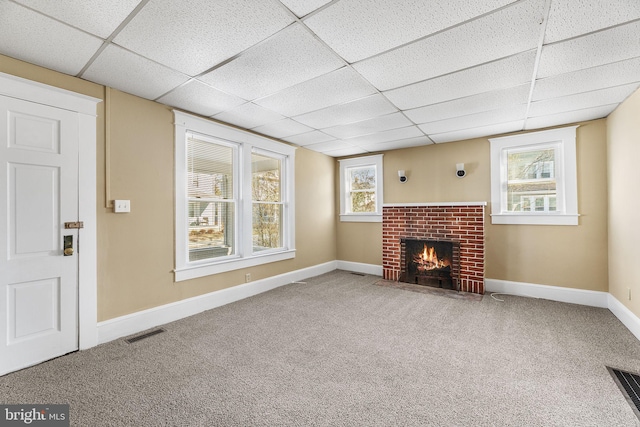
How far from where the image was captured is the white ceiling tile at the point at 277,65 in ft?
6.60

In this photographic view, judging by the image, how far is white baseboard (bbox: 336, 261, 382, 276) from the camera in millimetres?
5508

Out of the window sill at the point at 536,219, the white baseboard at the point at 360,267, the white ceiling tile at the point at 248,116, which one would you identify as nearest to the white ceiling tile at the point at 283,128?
the white ceiling tile at the point at 248,116

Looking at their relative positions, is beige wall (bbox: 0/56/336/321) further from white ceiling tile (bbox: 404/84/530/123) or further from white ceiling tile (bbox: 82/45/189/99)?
white ceiling tile (bbox: 404/84/530/123)

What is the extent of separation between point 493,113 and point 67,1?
3931 millimetres

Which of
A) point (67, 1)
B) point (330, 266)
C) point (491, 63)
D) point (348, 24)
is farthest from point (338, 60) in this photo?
point (330, 266)

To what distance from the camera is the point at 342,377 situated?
214 centimetres

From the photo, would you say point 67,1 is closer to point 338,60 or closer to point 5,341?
point 338,60

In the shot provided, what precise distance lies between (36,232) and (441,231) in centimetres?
491

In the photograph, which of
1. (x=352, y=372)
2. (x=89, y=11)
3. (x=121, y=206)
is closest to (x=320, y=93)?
(x=89, y=11)

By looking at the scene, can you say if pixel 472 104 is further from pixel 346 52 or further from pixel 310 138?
pixel 310 138

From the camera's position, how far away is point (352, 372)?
2.20m

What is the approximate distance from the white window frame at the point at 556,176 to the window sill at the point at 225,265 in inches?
133

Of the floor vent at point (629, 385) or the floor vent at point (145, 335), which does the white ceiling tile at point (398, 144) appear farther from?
the floor vent at point (145, 335)

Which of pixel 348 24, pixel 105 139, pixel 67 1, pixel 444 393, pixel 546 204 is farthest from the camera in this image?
pixel 546 204
